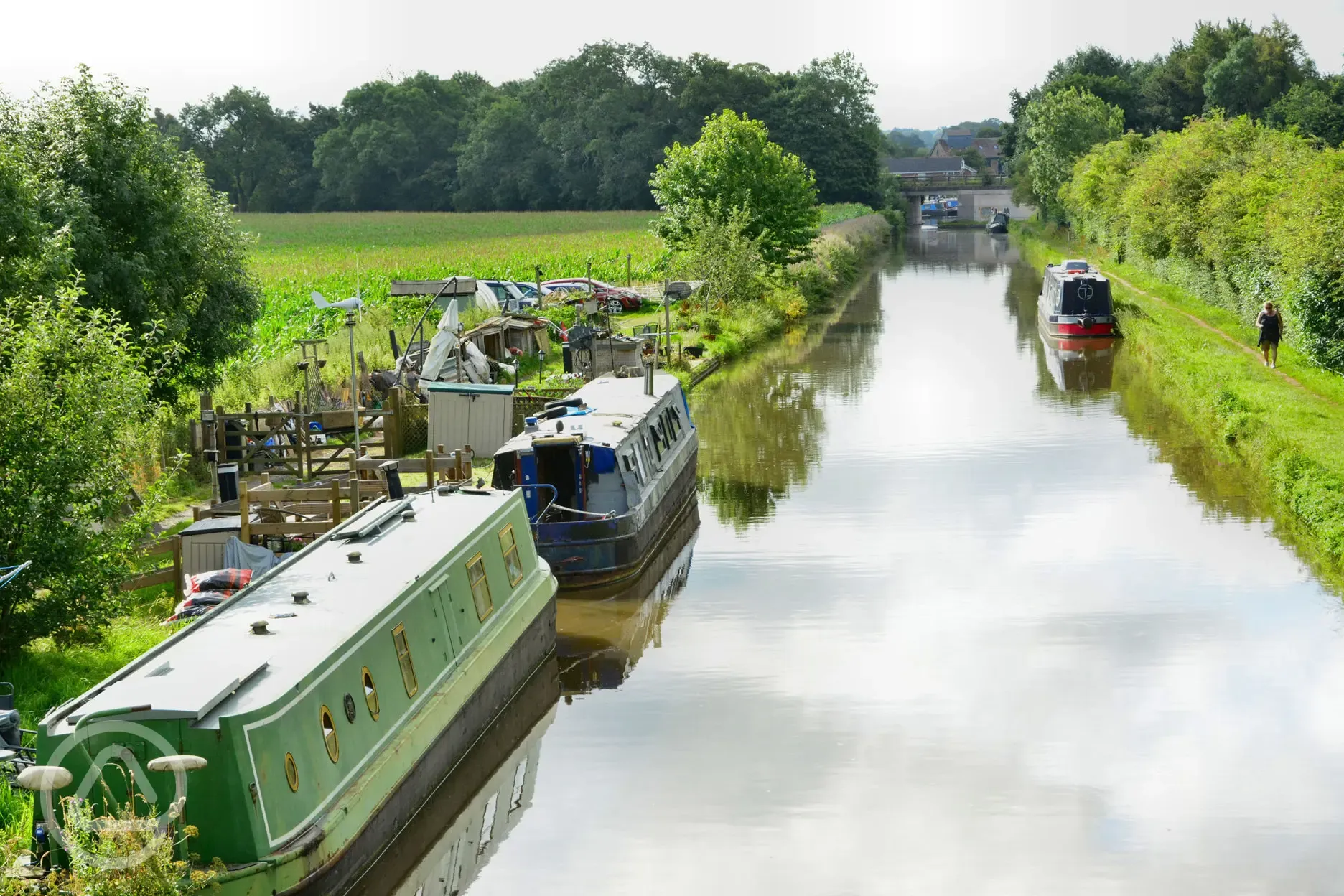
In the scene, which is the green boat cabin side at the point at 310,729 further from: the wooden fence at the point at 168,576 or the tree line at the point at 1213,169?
the tree line at the point at 1213,169

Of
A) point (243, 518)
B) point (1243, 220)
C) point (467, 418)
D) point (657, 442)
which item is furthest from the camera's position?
point (1243, 220)

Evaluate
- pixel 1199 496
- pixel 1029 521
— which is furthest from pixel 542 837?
pixel 1199 496

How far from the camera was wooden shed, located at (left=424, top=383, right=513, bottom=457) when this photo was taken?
77.4 feet

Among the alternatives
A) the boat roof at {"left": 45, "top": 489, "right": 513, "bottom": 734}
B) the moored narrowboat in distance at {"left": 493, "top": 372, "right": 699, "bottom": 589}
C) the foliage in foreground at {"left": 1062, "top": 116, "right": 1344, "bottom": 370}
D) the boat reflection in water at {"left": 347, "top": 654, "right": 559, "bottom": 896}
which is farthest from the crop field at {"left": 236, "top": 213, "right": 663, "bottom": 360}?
the boat reflection in water at {"left": 347, "top": 654, "right": 559, "bottom": 896}

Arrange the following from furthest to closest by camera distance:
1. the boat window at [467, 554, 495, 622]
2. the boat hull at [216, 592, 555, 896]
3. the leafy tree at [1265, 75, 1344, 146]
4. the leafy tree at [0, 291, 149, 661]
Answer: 1. the leafy tree at [1265, 75, 1344, 146]
2. the boat window at [467, 554, 495, 622]
3. the leafy tree at [0, 291, 149, 661]
4. the boat hull at [216, 592, 555, 896]

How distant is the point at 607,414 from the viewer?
67.2 feet

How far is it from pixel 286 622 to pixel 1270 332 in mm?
23956

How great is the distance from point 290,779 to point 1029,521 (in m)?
14.2

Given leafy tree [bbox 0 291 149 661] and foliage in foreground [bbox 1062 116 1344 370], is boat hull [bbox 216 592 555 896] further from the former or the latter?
foliage in foreground [bbox 1062 116 1344 370]

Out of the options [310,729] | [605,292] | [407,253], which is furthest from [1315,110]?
[310,729]

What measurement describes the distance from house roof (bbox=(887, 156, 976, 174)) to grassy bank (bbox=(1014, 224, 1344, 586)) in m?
133

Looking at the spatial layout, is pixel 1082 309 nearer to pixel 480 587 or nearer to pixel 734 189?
pixel 734 189

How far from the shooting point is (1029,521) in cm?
2128

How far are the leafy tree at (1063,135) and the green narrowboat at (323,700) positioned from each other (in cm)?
6779
